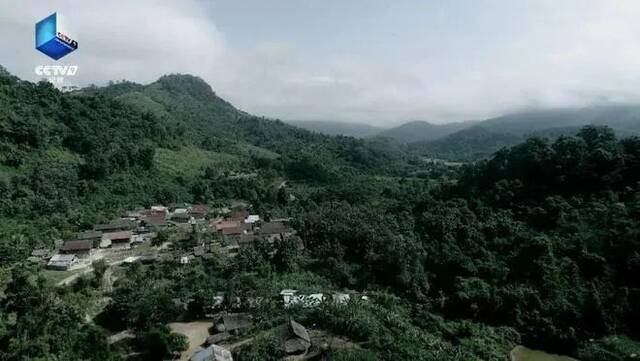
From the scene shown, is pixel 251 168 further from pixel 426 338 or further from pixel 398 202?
pixel 426 338

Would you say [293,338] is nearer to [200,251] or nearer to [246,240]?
[200,251]

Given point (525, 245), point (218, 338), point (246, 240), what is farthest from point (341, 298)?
Result: point (525, 245)

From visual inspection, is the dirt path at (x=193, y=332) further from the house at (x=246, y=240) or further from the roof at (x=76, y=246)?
the roof at (x=76, y=246)

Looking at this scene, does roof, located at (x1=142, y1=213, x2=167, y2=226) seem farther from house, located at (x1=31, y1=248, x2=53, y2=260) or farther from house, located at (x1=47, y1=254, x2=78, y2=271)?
house, located at (x1=47, y1=254, x2=78, y2=271)

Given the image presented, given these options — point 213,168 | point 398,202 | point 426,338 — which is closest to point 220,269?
point 426,338

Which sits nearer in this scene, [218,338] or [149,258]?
[218,338]
